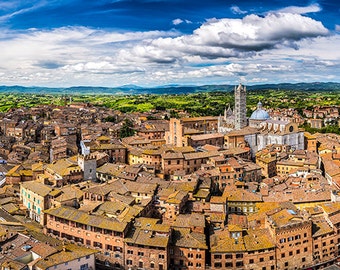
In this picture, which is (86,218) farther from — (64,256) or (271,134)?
(271,134)

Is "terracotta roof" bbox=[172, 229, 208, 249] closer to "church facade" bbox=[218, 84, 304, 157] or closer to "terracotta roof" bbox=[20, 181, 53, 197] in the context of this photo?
"terracotta roof" bbox=[20, 181, 53, 197]

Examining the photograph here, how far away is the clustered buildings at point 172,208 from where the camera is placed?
44188 millimetres

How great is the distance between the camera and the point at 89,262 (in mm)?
41469

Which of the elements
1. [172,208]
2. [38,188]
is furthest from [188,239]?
[38,188]

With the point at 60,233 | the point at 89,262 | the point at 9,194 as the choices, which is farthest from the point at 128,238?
the point at 9,194

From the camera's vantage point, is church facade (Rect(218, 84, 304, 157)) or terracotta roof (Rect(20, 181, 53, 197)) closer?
terracotta roof (Rect(20, 181, 53, 197))

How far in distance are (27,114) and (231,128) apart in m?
76.0

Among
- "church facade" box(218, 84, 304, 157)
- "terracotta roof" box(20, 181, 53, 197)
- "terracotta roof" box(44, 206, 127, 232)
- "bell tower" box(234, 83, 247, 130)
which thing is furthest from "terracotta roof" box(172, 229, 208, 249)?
"bell tower" box(234, 83, 247, 130)

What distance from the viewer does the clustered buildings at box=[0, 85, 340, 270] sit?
145 feet

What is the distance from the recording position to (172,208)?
5125cm

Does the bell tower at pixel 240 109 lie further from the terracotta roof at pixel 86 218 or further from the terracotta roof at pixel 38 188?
the terracotta roof at pixel 86 218

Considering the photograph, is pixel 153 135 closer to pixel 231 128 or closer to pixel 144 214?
pixel 231 128

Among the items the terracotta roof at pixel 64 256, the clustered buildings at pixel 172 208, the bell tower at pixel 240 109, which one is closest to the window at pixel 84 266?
the clustered buildings at pixel 172 208

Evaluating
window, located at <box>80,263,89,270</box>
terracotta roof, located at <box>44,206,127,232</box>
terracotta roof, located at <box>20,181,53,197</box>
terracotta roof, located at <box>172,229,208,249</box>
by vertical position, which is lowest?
window, located at <box>80,263,89,270</box>
